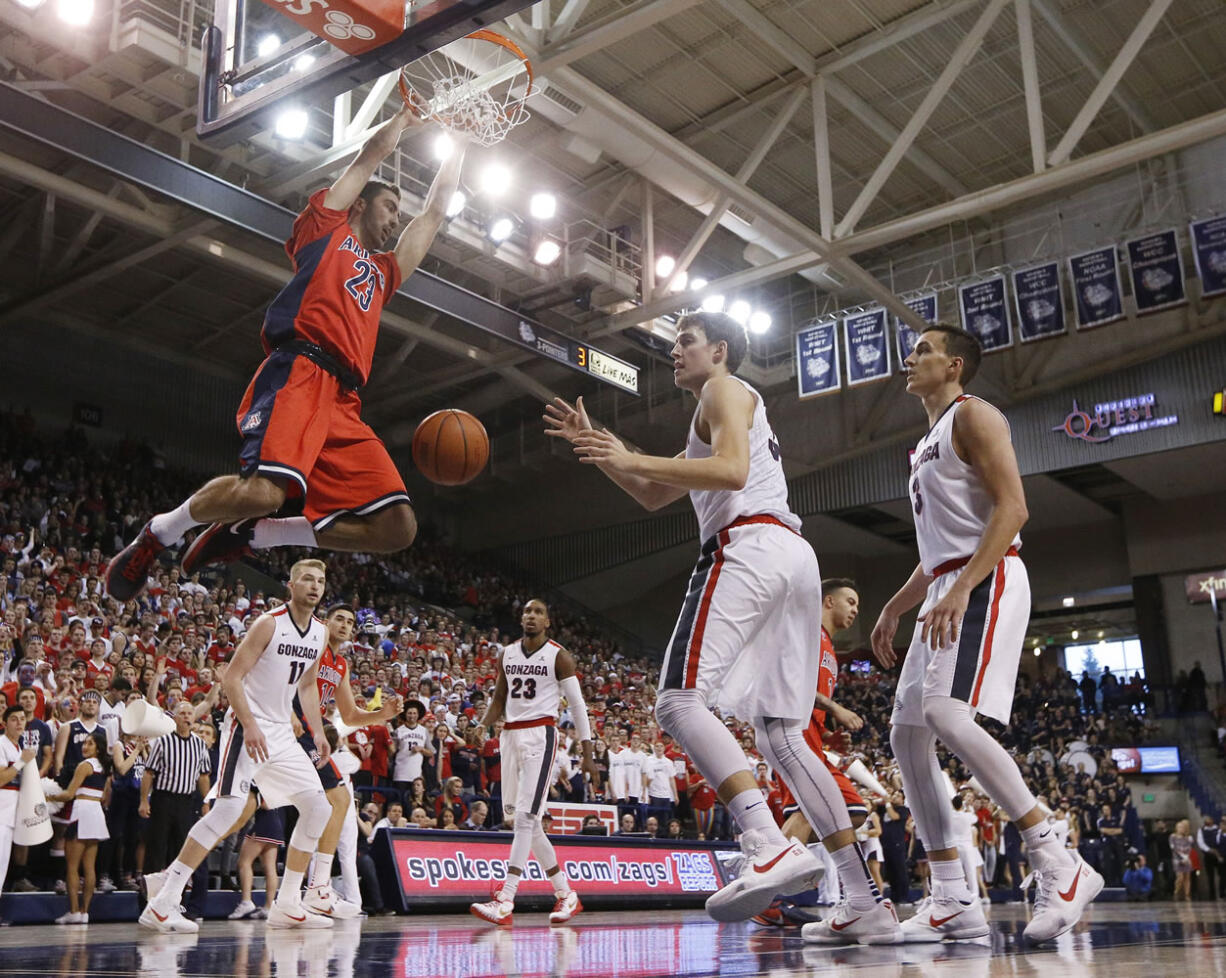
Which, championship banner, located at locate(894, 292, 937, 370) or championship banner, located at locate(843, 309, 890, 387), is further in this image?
championship banner, located at locate(843, 309, 890, 387)

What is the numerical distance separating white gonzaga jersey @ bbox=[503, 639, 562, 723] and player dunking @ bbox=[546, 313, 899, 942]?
3.74 m

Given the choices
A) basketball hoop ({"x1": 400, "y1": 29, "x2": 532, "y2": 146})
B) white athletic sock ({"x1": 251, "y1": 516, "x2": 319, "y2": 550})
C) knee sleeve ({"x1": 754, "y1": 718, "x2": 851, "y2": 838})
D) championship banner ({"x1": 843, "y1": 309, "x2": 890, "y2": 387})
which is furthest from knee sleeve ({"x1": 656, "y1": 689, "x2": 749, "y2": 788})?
championship banner ({"x1": 843, "y1": 309, "x2": 890, "y2": 387})

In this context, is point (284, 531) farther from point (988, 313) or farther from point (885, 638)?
point (988, 313)

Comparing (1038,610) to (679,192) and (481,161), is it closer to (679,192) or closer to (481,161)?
(679,192)

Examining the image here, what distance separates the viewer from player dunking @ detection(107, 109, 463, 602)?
412 cm

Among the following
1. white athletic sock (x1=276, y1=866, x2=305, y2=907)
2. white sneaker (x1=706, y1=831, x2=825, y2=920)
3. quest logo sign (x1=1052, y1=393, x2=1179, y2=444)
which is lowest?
white athletic sock (x1=276, y1=866, x2=305, y2=907)

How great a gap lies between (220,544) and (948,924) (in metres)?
3.14

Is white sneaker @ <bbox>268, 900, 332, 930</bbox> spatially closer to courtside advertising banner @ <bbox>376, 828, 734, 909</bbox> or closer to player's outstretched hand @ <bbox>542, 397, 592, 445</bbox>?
courtside advertising banner @ <bbox>376, 828, 734, 909</bbox>

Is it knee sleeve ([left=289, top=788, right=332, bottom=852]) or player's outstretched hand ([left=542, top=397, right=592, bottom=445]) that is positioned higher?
player's outstretched hand ([left=542, top=397, right=592, bottom=445])

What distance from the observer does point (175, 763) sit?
915cm

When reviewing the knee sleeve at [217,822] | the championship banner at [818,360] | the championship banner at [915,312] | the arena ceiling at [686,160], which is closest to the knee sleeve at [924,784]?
the knee sleeve at [217,822]

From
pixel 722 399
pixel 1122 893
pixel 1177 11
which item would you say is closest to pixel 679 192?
pixel 1177 11

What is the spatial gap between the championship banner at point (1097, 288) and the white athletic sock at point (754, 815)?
16858 mm

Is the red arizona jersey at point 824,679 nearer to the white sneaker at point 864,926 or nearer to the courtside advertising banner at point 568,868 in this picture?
the white sneaker at point 864,926
